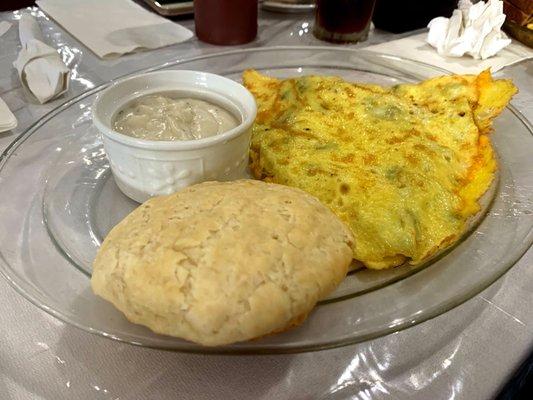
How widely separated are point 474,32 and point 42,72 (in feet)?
5.99

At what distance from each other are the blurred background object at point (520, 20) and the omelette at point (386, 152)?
3.44 ft

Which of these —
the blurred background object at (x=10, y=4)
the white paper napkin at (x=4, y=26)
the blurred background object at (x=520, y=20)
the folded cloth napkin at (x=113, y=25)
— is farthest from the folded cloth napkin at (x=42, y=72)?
the blurred background object at (x=520, y=20)

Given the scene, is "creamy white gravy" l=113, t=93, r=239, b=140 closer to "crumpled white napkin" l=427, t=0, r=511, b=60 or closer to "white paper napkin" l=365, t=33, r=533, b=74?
"white paper napkin" l=365, t=33, r=533, b=74

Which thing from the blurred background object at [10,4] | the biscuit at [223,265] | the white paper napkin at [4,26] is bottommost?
the blurred background object at [10,4]

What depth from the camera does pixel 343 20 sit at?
245 centimetres

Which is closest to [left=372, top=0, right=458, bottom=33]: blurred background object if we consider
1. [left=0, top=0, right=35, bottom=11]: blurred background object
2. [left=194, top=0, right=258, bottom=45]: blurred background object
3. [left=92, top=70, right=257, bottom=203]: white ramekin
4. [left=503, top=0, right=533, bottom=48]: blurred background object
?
[left=503, top=0, right=533, bottom=48]: blurred background object

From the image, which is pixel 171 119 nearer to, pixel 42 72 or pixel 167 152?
pixel 167 152

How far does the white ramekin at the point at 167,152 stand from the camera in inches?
50.0

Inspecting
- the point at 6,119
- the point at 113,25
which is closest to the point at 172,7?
the point at 113,25

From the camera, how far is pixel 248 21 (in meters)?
2.44

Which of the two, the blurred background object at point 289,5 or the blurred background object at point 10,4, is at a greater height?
the blurred background object at point 289,5

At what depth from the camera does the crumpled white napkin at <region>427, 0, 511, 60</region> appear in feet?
7.32

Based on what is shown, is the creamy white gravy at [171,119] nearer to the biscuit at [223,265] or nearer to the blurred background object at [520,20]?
the biscuit at [223,265]

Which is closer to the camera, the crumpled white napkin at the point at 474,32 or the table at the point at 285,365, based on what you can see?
the table at the point at 285,365
